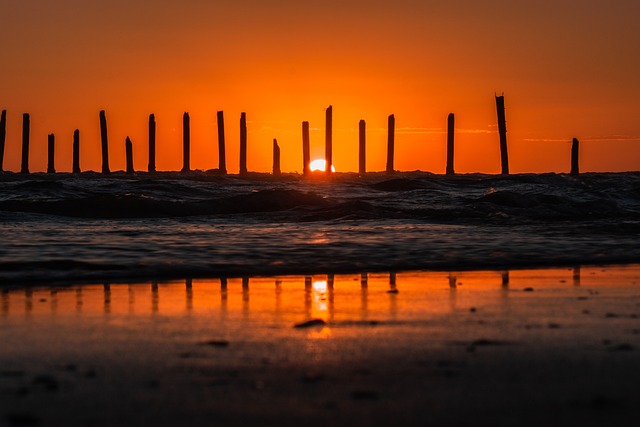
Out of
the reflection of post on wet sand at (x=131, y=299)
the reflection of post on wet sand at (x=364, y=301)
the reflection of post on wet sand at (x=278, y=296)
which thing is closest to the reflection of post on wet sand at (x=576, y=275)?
the reflection of post on wet sand at (x=364, y=301)

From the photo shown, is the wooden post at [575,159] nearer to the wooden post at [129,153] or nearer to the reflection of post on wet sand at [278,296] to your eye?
the wooden post at [129,153]

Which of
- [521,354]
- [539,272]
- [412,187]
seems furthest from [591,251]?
[412,187]

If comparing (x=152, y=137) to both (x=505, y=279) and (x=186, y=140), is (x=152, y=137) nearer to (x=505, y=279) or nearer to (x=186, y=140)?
(x=186, y=140)

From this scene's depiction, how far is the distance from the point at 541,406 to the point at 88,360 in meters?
1.43

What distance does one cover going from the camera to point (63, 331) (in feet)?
11.3

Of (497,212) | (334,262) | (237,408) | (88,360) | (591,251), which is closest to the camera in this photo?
(237,408)

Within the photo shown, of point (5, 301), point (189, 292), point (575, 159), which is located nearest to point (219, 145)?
point (575, 159)

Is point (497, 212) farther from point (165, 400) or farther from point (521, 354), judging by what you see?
point (165, 400)

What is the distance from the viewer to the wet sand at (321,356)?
221cm

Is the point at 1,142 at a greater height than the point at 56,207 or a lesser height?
greater

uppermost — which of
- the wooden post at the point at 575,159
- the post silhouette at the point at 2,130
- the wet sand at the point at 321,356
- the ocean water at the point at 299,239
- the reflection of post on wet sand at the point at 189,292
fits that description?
the post silhouette at the point at 2,130

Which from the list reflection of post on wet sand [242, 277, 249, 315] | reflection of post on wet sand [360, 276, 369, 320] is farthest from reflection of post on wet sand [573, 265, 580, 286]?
reflection of post on wet sand [242, 277, 249, 315]

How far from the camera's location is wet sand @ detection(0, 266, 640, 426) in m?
2.21

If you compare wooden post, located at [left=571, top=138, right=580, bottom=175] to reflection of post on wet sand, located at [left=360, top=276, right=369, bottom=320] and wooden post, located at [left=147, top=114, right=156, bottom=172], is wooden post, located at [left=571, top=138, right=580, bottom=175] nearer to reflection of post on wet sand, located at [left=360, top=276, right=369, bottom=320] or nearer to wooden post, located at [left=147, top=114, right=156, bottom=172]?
wooden post, located at [left=147, top=114, right=156, bottom=172]
